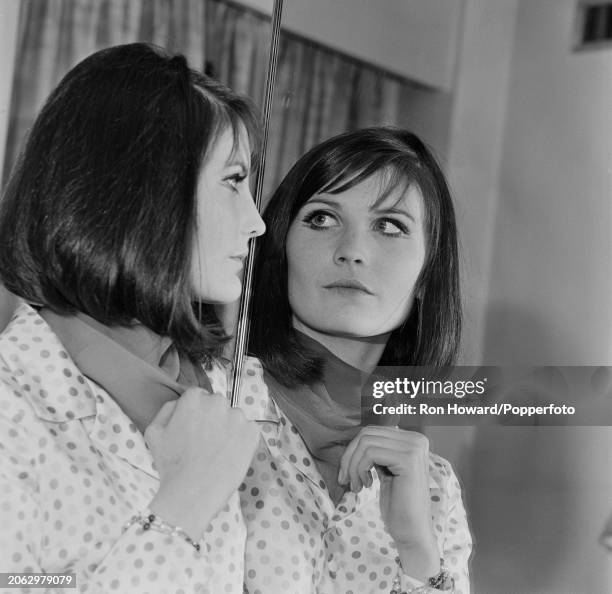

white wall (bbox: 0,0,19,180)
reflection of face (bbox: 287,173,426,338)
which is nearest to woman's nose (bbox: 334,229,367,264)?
reflection of face (bbox: 287,173,426,338)

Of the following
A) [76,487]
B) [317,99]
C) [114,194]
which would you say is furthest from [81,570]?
[317,99]

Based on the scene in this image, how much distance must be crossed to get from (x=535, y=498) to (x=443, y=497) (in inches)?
4.3

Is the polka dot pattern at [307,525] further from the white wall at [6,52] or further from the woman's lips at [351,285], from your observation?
the white wall at [6,52]

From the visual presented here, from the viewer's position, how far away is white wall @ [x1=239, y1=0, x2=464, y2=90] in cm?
111

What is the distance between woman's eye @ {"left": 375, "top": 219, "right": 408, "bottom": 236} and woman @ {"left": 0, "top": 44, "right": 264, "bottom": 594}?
191 millimetres

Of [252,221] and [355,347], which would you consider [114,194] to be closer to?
[252,221]

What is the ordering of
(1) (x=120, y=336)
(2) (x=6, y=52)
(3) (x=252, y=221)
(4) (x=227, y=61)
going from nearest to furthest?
(1) (x=120, y=336) → (3) (x=252, y=221) → (2) (x=6, y=52) → (4) (x=227, y=61)

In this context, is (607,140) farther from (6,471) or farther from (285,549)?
(6,471)

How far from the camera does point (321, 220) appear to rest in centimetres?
106

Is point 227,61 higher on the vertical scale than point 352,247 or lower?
higher

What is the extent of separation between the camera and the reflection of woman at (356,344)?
1022 mm

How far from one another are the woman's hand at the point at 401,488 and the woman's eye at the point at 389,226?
0.24m

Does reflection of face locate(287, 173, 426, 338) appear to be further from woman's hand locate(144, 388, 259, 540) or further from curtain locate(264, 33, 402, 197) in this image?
woman's hand locate(144, 388, 259, 540)

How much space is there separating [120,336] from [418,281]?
1.18 feet
